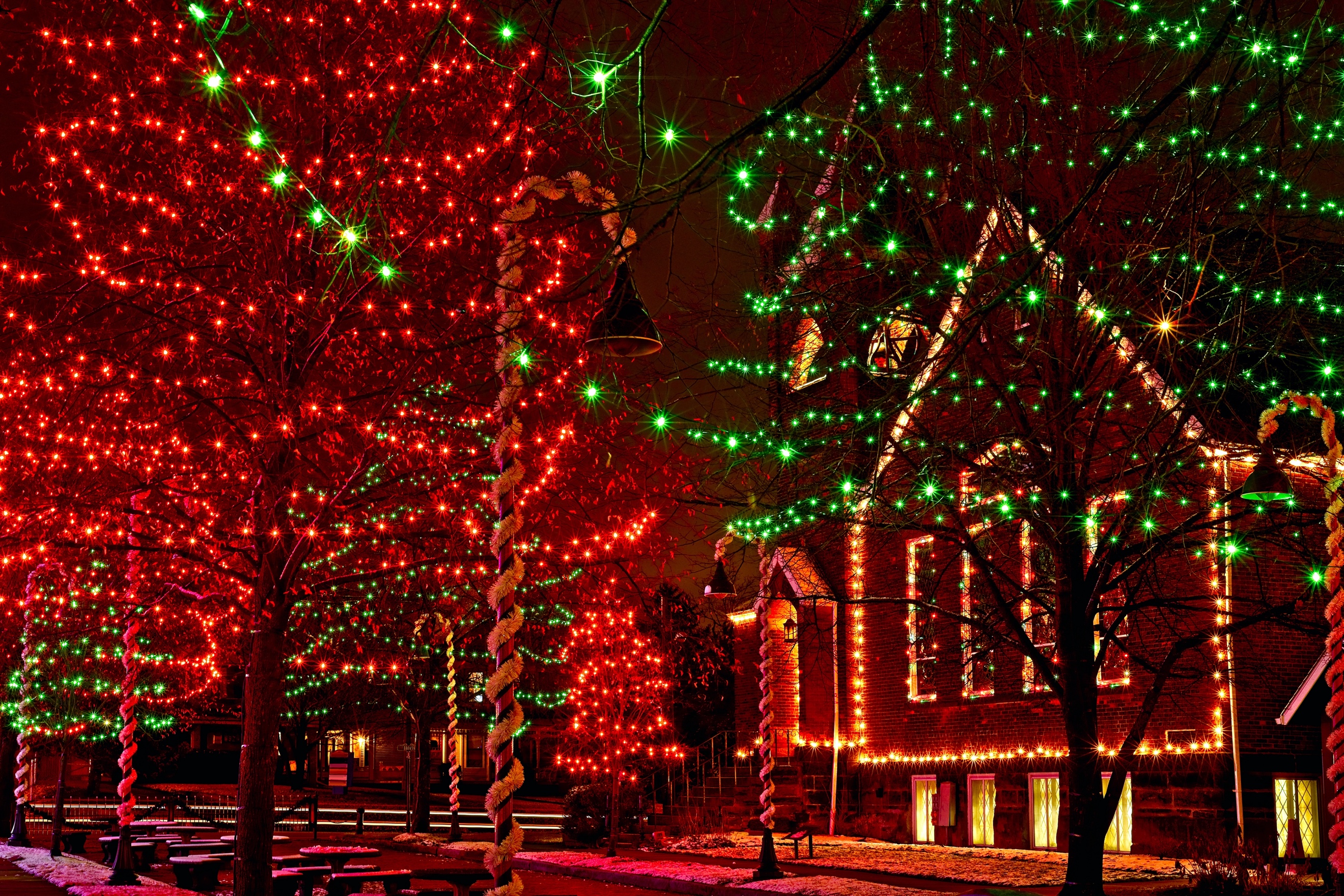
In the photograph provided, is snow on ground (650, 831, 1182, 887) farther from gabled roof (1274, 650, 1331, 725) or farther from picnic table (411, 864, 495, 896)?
picnic table (411, 864, 495, 896)

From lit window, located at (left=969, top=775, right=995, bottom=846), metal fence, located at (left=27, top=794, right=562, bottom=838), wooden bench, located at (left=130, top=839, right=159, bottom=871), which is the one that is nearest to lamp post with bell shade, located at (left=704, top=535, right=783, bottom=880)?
lit window, located at (left=969, top=775, right=995, bottom=846)

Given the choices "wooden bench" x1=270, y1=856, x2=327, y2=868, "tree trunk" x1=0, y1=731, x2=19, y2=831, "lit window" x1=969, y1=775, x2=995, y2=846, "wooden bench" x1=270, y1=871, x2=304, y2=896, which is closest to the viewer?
"wooden bench" x1=270, y1=871, x2=304, y2=896

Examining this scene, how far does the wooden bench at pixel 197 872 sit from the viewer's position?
17297 mm

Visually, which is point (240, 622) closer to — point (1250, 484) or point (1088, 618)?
point (1088, 618)

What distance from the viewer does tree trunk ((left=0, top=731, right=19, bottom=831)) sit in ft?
A: 98.8

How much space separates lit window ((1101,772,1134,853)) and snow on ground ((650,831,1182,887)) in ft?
2.40

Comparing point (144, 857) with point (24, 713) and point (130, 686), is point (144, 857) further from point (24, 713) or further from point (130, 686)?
point (130, 686)

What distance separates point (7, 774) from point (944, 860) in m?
23.0

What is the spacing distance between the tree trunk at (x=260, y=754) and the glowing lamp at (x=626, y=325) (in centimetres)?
701

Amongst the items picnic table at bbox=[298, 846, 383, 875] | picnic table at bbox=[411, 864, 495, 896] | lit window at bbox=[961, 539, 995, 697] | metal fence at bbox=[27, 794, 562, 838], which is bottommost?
metal fence at bbox=[27, 794, 562, 838]

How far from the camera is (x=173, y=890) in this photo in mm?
15570

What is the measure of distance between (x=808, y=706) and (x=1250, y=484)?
17.2 m

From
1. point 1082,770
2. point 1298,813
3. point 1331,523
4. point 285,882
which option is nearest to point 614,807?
point 285,882

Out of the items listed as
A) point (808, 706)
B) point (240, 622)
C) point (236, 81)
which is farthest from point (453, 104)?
point (808, 706)
